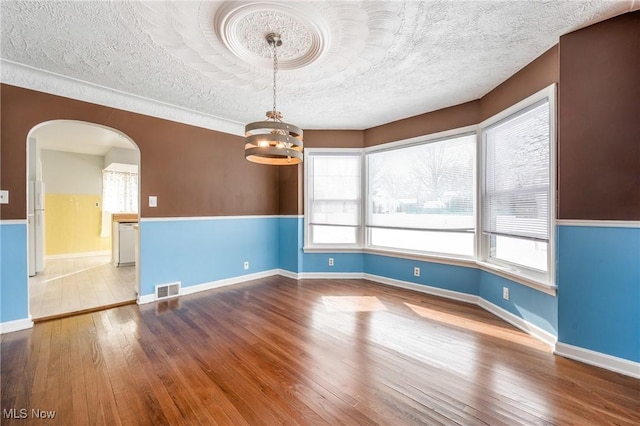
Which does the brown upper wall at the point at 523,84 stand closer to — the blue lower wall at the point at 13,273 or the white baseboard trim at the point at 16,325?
the blue lower wall at the point at 13,273

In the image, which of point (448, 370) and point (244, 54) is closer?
point (448, 370)

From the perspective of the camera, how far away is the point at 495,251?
3271mm

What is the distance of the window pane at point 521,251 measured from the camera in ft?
8.52

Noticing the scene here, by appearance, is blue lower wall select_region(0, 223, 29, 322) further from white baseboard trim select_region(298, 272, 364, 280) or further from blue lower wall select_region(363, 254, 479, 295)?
blue lower wall select_region(363, 254, 479, 295)

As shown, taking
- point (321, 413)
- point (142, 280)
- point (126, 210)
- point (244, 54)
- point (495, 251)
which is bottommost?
point (321, 413)

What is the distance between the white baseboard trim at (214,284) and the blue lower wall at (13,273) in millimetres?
1049

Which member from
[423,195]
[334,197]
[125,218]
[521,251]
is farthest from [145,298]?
[521,251]

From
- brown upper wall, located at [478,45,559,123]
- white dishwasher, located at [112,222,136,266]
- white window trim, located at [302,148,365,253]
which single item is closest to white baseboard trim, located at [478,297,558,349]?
white window trim, located at [302,148,365,253]

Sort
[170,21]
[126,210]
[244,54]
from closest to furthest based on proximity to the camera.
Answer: [170,21] → [244,54] → [126,210]

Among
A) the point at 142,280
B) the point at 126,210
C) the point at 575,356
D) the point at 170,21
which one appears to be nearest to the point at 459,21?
the point at 170,21

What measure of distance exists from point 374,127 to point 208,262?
3.46 m

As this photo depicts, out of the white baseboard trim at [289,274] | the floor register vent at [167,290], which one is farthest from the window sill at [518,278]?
the floor register vent at [167,290]

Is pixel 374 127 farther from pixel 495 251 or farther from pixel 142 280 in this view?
pixel 142 280

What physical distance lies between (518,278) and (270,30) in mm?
3229
